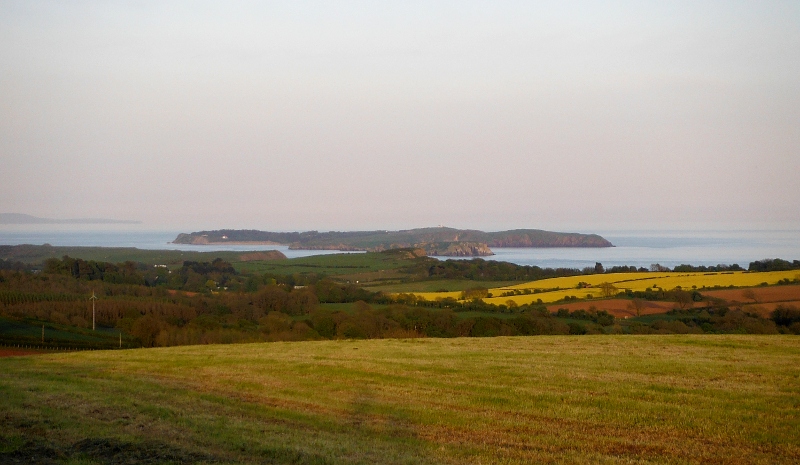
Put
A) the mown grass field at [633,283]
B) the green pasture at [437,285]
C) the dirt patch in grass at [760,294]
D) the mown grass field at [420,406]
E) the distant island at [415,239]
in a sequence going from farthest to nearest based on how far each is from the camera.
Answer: the distant island at [415,239] < the green pasture at [437,285] < the mown grass field at [633,283] < the dirt patch in grass at [760,294] < the mown grass field at [420,406]

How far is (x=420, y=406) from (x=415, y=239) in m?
148

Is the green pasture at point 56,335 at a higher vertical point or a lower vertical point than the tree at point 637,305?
Answer: lower

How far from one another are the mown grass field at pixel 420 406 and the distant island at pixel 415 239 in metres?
111

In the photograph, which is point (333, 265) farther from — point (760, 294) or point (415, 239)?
point (415, 239)

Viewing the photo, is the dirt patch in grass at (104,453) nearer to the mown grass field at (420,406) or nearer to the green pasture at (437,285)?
the mown grass field at (420,406)

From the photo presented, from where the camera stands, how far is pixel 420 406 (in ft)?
35.9

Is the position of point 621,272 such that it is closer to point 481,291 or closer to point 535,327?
point 481,291

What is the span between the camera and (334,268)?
8988cm

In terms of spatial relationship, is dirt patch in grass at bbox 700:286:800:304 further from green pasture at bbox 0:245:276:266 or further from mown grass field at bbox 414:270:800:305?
green pasture at bbox 0:245:276:266

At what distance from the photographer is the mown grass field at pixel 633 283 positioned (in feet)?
158

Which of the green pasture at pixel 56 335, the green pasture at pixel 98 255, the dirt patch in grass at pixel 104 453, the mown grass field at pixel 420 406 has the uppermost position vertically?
the green pasture at pixel 98 255

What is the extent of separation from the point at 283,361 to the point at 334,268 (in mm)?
73576

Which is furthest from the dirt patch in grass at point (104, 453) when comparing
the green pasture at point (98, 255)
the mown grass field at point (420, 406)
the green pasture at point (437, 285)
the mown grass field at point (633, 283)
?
the green pasture at point (98, 255)

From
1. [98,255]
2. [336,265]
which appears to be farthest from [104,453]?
[98,255]
